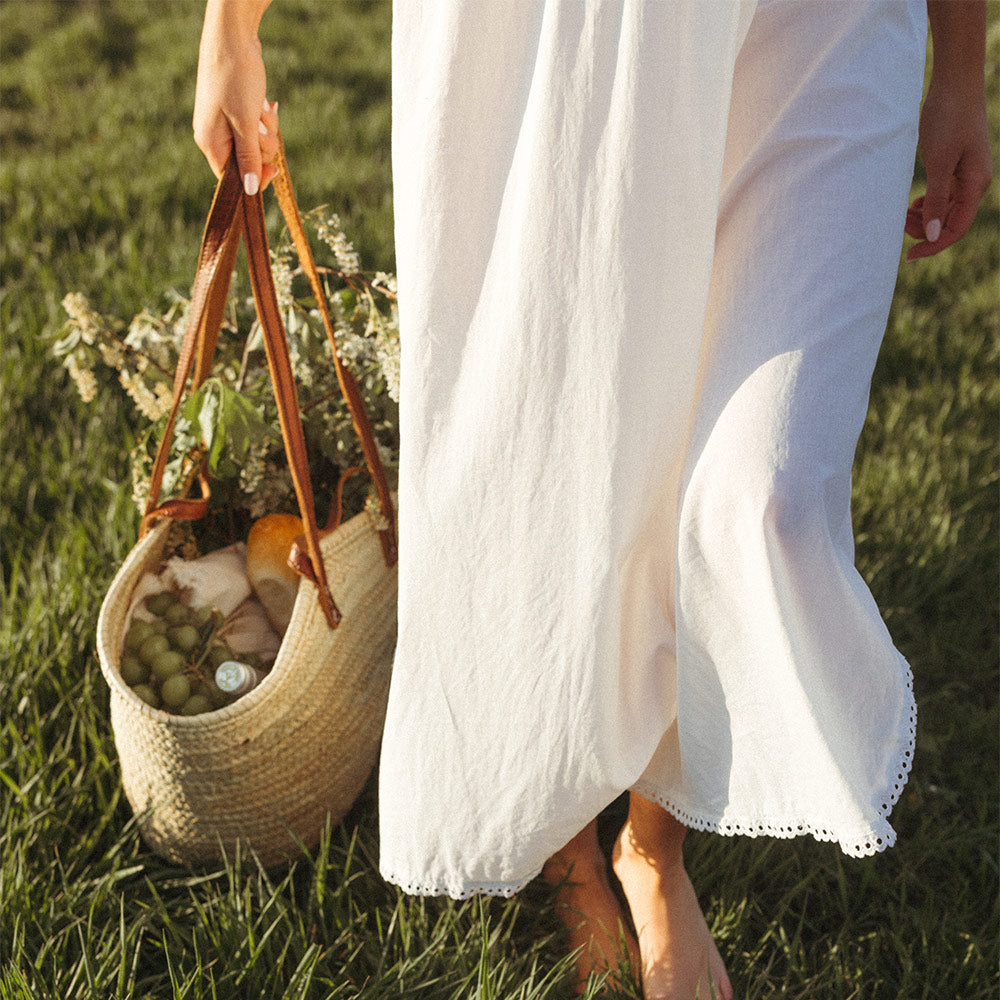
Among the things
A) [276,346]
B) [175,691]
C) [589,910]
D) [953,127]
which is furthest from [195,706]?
[953,127]

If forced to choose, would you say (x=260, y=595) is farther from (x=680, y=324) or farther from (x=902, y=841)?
(x=902, y=841)

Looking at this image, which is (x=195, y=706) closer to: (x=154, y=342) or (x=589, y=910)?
(x=589, y=910)

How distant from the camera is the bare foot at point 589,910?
1.50m

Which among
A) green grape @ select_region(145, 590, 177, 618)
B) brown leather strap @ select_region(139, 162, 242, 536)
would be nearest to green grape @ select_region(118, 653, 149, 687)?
green grape @ select_region(145, 590, 177, 618)

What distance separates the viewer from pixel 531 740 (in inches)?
49.6

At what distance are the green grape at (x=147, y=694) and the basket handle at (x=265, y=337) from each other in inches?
10.7

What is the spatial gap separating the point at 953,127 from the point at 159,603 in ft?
4.66

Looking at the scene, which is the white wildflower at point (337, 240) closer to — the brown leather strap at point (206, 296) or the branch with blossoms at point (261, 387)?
the branch with blossoms at point (261, 387)

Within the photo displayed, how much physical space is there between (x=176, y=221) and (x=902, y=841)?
268 cm

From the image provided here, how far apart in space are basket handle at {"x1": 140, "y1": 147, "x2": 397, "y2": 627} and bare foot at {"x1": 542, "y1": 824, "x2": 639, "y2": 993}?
21.2 inches

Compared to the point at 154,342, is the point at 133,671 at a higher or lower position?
lower

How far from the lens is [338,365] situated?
154 cm

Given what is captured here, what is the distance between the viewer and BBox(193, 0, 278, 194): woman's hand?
1215 mm

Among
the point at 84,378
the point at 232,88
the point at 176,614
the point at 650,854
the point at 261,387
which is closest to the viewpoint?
the point at 232,88
